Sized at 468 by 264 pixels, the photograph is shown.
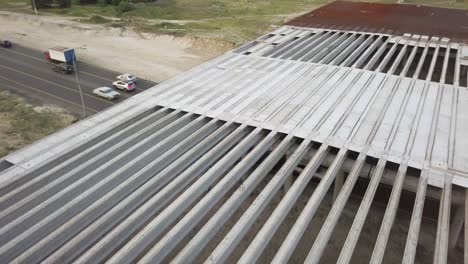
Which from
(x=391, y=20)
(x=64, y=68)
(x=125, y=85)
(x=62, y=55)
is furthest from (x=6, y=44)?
(x=391, y=20)

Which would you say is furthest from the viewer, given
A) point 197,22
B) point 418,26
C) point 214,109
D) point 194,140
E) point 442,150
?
point 197,22

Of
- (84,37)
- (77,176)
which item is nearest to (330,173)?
(77,176)

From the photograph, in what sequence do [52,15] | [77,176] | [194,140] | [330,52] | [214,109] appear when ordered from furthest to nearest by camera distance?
1. [52,15]
2. [330,52]
3. [214,109]
4. [194,140]
5. [77,176]

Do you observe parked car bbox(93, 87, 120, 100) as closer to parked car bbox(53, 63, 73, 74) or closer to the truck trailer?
parked car bbox(53, 63, 73, 74)

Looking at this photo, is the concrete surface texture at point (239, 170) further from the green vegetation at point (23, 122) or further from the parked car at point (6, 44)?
the parked car at point (6, 44)

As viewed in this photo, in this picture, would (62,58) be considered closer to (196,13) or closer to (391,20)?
(196,13)

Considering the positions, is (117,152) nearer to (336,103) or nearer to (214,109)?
(214,109)

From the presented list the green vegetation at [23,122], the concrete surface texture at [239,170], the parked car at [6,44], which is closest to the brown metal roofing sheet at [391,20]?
the concrete surface texture at [239,170]
